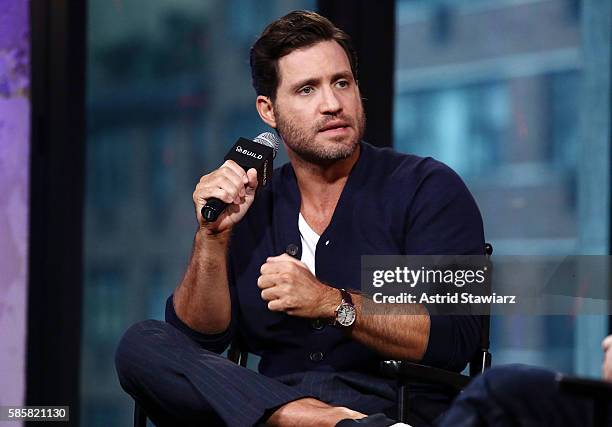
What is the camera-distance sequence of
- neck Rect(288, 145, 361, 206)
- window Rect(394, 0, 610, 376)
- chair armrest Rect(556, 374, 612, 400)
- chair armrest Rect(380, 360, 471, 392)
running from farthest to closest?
window Rect(394, 0, 610, 376) < neck Rect(288, 145, 361, 206) < chair armrest Rect(380, 360, 471, 392) < chair armrest Rect(556, 374, 612, 400)

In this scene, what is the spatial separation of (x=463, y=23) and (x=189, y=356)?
7.38 feet

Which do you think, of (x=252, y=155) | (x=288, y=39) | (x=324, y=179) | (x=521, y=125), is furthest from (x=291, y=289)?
(x=521, y=125)

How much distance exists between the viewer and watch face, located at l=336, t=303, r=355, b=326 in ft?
6.97

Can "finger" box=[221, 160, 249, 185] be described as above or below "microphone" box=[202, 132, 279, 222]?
below

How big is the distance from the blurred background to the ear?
3.05 ft

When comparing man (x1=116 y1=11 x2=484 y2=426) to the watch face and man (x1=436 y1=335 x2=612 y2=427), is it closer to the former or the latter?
the watch face

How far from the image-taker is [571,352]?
3.78 metres

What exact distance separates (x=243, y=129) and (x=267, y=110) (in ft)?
3.53

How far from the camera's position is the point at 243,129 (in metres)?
3.71

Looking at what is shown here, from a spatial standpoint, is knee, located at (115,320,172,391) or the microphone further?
the microphone

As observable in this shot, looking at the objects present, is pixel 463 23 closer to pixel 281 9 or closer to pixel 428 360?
pixel 281 9

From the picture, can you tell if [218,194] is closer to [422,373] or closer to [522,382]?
[422,373]

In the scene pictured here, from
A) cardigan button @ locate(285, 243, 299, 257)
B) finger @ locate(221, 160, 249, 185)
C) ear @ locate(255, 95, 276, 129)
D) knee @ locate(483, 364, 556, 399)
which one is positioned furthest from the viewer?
ear @ locate(255, 95, 276, 129)

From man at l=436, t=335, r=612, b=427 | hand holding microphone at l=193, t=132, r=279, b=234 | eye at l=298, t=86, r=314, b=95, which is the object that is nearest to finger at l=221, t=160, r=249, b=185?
hand holding microphone at l=193, t=132, r=279, b=234
